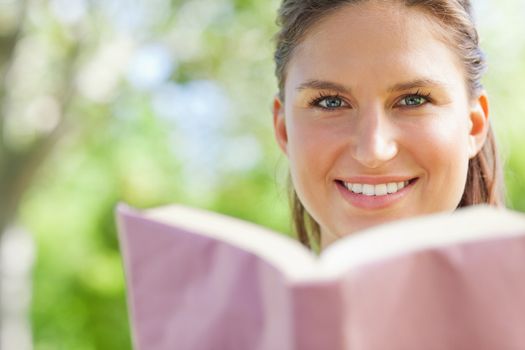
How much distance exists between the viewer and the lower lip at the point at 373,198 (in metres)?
1.21

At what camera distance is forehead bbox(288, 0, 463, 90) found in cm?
116

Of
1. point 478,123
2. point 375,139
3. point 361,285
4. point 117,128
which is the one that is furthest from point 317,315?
point 117,128

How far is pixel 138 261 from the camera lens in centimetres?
87

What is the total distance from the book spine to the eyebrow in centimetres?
56

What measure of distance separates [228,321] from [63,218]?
9254 millimetres

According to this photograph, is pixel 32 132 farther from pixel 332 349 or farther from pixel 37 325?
pixel 332 349

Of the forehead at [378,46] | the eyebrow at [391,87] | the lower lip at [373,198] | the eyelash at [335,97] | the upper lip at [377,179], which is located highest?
the forehead at [378,46]

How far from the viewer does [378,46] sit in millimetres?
1164

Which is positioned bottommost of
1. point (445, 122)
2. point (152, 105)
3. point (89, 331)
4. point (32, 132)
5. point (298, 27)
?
point (89, 331)

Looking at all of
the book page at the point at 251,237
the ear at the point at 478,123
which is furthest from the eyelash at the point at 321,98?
Answer: the book page at the point at 251,237

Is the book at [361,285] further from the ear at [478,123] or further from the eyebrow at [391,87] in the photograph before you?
the ear at [478,123]

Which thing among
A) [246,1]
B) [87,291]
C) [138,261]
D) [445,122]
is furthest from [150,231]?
[87,291]

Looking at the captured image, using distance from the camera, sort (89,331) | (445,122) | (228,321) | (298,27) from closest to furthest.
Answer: (228,321)
(445,122)
(298,27)
(89,331)

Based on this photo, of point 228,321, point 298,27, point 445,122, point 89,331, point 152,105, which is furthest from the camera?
point 89,331
